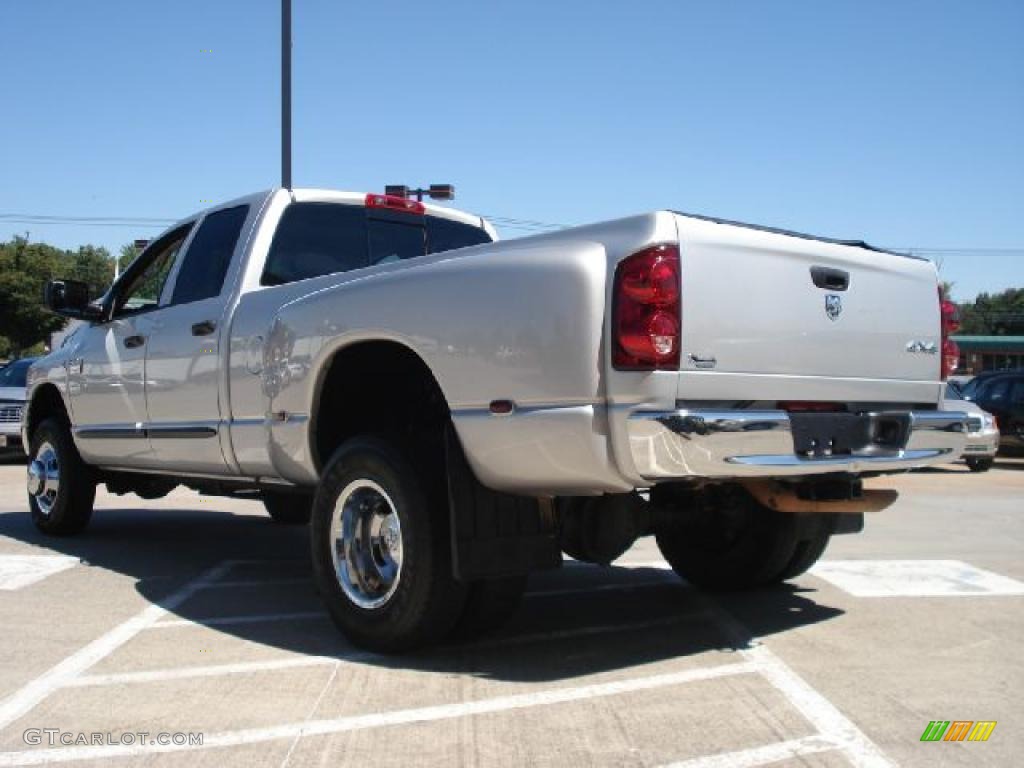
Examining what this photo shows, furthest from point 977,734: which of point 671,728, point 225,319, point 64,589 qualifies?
point 64,589

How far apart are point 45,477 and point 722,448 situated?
5810 millimetres

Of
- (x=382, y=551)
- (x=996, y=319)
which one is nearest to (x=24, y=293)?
(x=382, y=551)

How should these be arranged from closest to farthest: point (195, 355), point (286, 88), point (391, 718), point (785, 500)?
point (391, 718), point (785, 500), point (195, 355), point (286, 88)

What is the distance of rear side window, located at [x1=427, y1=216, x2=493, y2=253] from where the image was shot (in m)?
6.53

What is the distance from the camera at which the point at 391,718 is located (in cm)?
356

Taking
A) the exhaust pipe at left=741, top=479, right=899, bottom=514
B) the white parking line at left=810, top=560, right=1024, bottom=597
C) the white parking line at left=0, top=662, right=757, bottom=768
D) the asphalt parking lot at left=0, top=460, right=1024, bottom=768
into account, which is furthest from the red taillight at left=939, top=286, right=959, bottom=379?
the white parking line at left=0, top=662, right=757, bottom=768

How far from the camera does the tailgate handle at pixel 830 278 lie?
4203mm

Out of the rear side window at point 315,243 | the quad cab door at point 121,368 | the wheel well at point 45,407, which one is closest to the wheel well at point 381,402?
the rear side window at point 315,243

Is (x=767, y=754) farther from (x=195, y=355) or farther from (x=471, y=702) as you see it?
(x=195, y=355)

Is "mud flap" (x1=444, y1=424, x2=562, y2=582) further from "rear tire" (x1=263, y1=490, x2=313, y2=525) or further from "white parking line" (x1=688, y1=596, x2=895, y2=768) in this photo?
"rear tire" (x1=263, y1=490, x2=313, y2=525)

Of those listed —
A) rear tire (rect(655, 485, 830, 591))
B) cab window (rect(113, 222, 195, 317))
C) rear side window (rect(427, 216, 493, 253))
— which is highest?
rear side window (rect(427, 216, 493, 253))

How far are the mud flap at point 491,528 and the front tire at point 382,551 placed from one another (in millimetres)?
159

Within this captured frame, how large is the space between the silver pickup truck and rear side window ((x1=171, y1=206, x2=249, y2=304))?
47mm

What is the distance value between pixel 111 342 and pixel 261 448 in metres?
2.05
